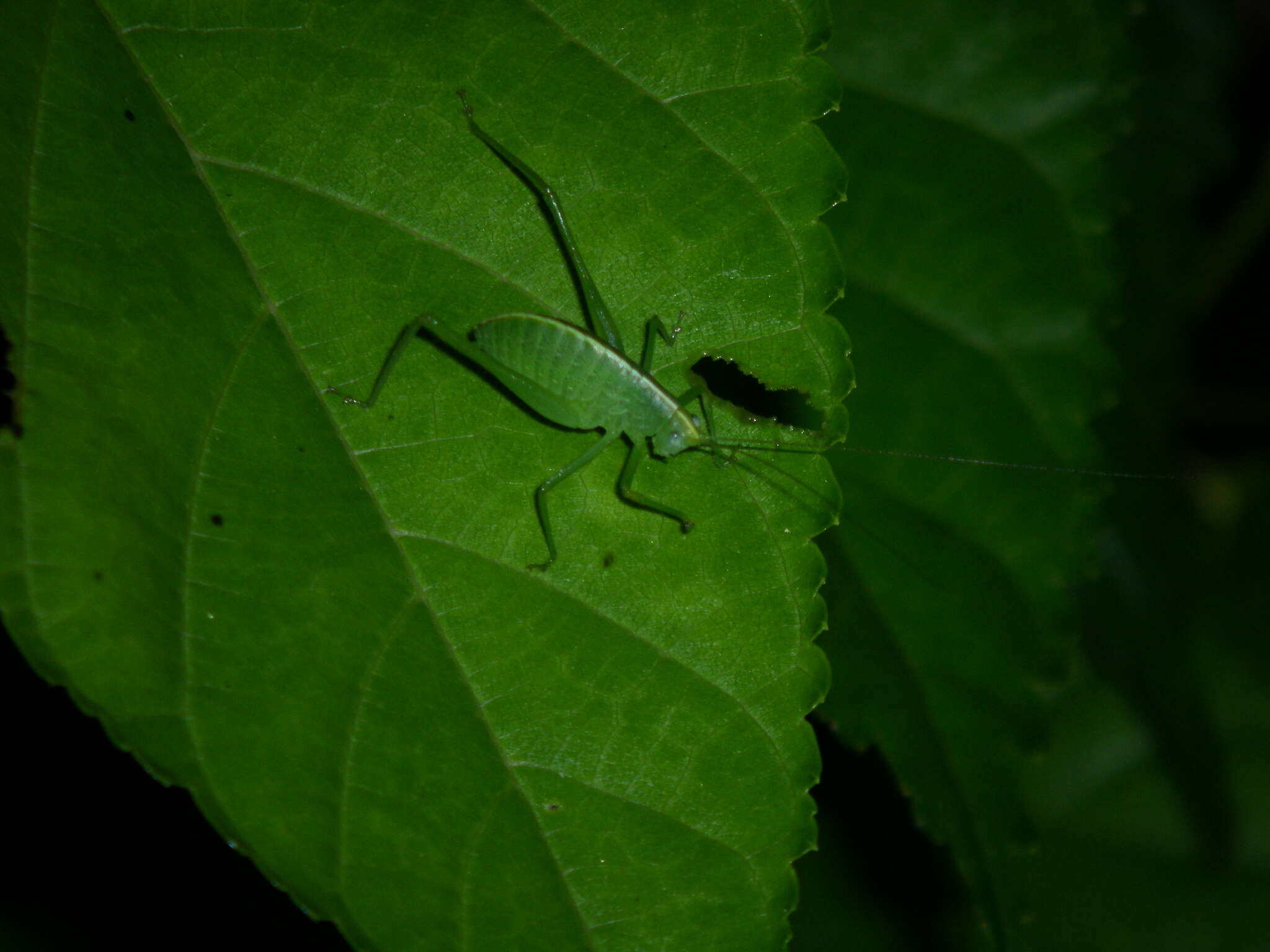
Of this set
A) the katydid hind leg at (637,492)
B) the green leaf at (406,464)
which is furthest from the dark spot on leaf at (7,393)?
the katydid hind leg at (637,492)

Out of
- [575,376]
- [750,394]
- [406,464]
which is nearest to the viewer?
[406,464]

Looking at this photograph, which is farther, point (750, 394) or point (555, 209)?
point (750, 394)

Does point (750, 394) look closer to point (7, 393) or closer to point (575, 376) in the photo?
point (575, 376)

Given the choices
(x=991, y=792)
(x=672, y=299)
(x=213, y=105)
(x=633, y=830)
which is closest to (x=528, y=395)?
(x=672, y=299)

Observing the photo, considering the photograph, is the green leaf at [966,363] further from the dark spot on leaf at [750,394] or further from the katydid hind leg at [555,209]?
the katydid hind leg at [555,209]

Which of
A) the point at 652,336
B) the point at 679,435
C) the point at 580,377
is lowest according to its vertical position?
the point at 679,435

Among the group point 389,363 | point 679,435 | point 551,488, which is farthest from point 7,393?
point 679,435
